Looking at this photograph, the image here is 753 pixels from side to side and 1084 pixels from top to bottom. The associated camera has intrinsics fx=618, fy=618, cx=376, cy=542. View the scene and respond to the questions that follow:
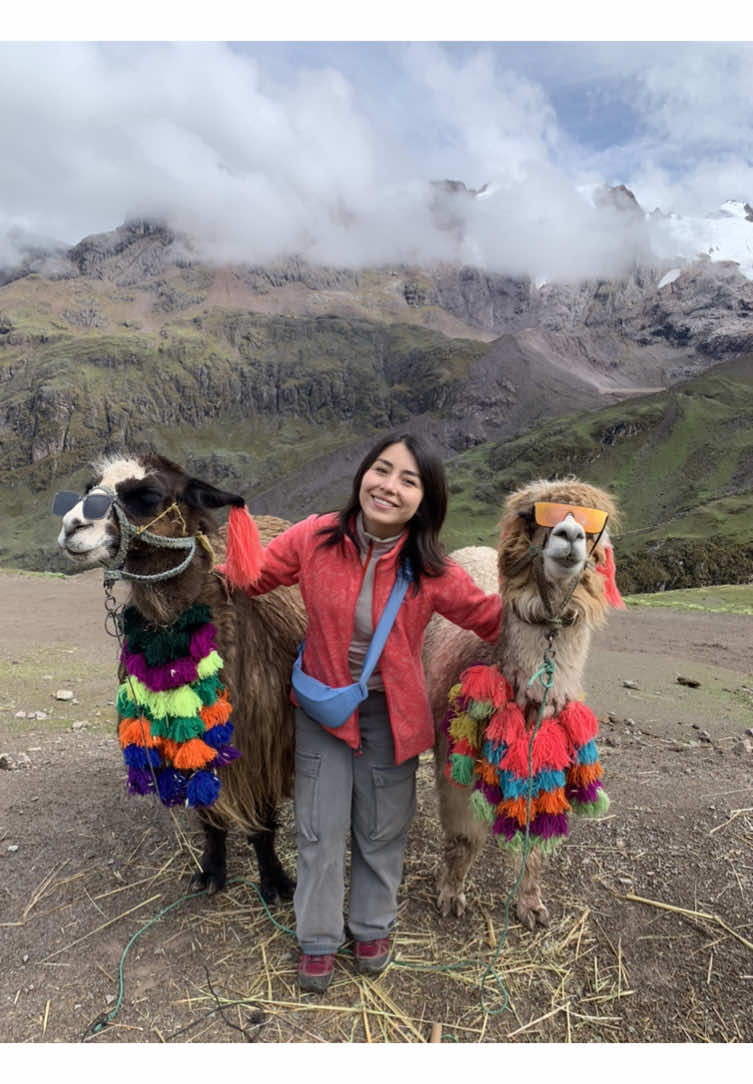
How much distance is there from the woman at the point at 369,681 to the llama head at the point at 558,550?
0.83ft

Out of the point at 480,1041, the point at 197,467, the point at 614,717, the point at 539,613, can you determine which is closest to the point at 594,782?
the point at 539,613

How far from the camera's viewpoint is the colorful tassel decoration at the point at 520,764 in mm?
2525

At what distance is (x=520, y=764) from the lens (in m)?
2.51

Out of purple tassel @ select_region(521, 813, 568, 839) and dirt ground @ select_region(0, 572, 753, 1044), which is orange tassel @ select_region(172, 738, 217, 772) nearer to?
dirt ground @ select_region(0, 572, 753, 1044)

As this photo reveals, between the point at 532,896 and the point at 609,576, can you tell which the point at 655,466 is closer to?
the point at 532,896

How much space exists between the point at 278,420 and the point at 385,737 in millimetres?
149138

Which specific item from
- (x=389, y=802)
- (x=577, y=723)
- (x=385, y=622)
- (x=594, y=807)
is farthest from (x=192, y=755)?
(x=594, y=807)

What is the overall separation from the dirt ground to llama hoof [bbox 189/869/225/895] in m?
0.07

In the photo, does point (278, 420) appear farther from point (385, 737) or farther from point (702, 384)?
point (385, 737)

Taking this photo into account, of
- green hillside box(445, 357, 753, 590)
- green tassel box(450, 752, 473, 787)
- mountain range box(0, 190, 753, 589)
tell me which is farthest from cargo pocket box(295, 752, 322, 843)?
mountain range box(0, 190, 753, 589)

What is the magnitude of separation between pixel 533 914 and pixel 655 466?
66.5m

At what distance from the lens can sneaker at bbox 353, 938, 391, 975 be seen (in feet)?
8.63

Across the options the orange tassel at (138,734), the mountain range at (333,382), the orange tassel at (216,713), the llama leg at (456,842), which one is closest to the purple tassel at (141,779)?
the orange tassel at (138,734)

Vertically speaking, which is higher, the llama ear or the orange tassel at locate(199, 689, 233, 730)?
the llama ear
